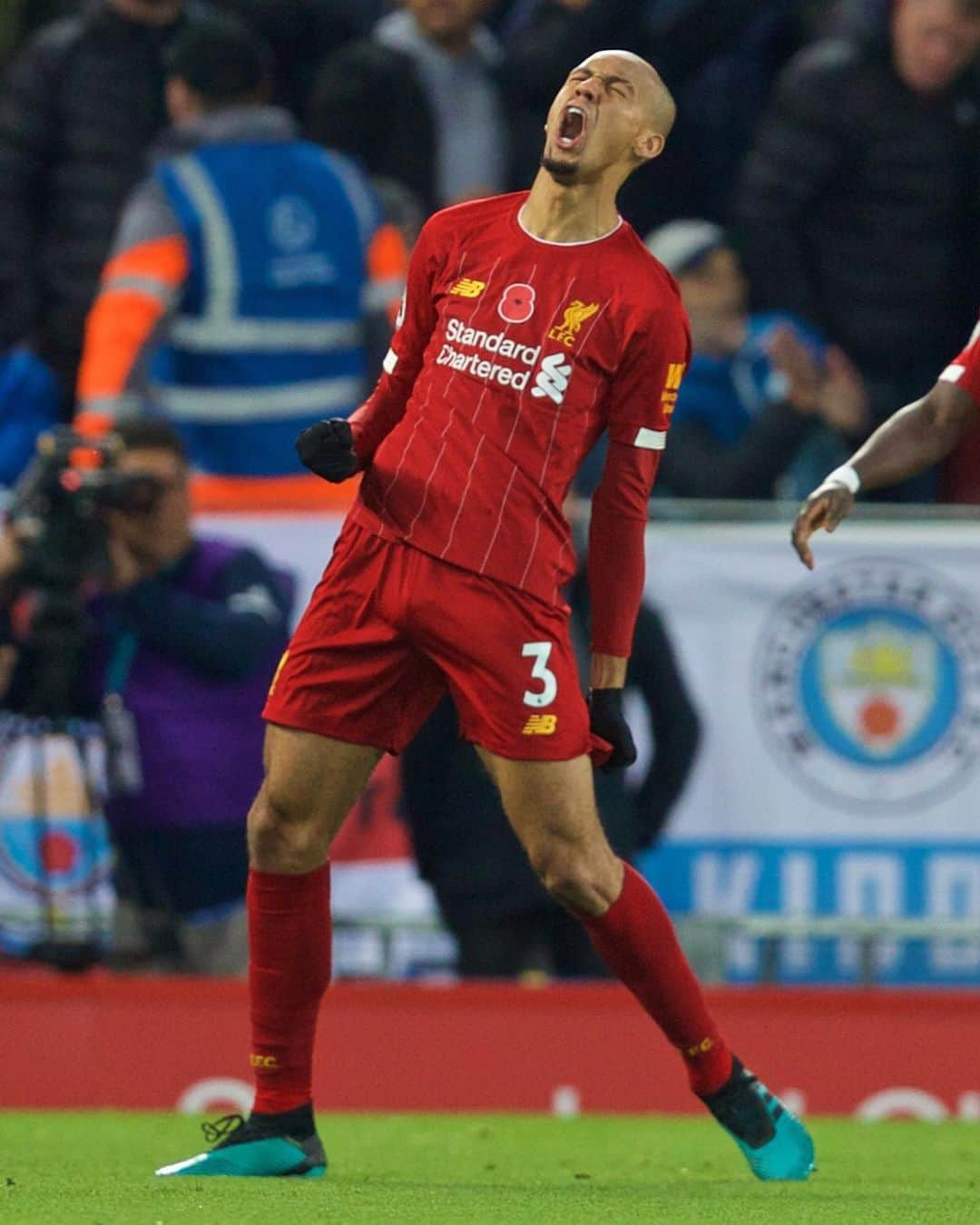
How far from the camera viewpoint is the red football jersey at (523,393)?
18.0ft

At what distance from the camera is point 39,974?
8203 mm

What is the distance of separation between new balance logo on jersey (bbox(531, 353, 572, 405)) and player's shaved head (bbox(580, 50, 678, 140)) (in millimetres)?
540

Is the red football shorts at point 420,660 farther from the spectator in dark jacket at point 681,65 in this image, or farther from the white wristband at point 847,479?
the spectator in dark jacket at point 681,65

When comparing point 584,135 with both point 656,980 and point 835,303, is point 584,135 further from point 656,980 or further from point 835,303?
point 835,303

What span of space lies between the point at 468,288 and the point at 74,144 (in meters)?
4.70

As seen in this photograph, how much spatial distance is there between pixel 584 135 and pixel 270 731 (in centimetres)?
134

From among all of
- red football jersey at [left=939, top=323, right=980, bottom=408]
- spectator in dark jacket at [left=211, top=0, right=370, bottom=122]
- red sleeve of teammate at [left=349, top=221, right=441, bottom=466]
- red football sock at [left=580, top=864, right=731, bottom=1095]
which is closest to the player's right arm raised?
red sleeve of teammate at [left=349, top=221, right=441, bottom=466]

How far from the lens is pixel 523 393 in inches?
216

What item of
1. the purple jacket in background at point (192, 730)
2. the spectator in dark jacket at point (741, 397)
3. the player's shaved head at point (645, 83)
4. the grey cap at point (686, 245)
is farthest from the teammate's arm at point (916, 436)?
the grey cap at point (686, 245)

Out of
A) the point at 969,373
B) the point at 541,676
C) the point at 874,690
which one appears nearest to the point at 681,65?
the point at 874,690

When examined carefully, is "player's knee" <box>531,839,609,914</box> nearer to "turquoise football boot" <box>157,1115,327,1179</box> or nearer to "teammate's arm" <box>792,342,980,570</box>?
"turquoise football boot" <box>157,1115,327,1179</box>

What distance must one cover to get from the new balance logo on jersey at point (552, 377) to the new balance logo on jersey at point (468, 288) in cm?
20

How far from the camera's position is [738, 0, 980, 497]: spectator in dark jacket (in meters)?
9.77

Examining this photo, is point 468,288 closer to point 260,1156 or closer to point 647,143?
point 647,143
